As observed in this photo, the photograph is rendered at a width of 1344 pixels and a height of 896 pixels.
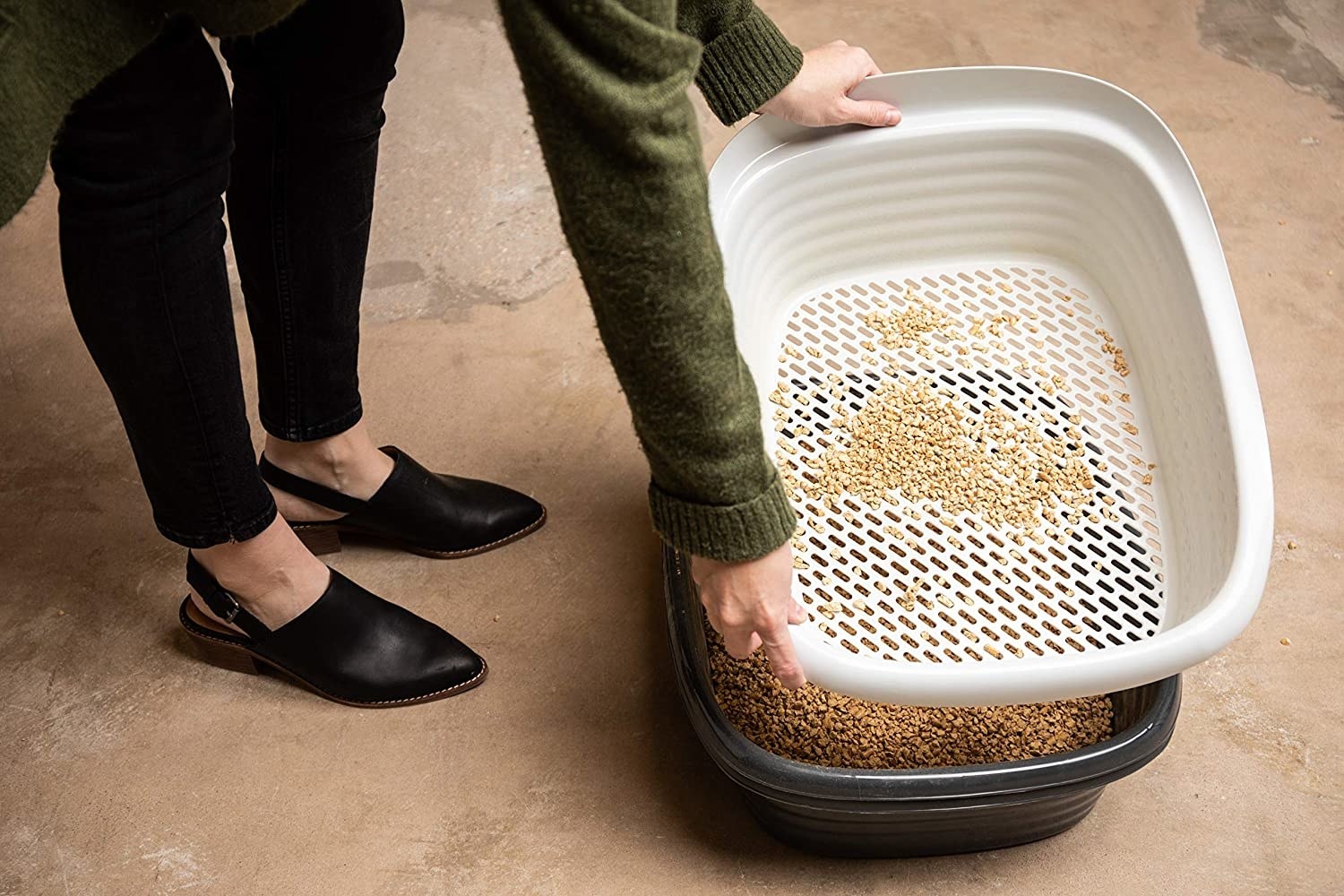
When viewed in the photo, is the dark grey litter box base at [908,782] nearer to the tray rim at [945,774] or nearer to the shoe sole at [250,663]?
the tray rim at [945,774]

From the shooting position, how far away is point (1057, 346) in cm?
117

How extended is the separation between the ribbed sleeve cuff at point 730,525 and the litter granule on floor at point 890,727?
281mm

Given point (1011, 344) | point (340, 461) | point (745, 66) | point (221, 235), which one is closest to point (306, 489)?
point (340, 461)

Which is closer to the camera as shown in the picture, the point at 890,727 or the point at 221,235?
the point at 221,235

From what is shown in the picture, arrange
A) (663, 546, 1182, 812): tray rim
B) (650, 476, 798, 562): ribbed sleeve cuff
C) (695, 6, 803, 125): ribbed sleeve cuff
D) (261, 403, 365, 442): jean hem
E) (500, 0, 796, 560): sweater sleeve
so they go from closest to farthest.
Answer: (500, 0, 796, 560): sweater sleeve, (650, 476, 798, 562): ribbed sleeve cuff, (663, 546, 1182, 812): tray rim, (695, 6, 803, 125): ribbed sleeve cuff, (261, 403, 365, 442): jean hem

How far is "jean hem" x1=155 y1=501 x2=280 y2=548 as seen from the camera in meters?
0.88

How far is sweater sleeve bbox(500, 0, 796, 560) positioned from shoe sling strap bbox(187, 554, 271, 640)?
1.56ft

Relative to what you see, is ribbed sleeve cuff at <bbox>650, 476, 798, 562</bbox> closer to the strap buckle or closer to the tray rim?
the tray rim

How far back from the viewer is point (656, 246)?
0.57m

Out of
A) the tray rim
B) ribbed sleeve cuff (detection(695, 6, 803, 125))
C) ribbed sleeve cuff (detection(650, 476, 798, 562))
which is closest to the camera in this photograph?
ribbed sleeve cuff (detection(650, 476, 798, 562))

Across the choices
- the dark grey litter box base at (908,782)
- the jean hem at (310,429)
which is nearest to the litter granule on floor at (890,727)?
the dark grey litter box base at (908,782)

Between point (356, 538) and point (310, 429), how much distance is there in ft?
0.59

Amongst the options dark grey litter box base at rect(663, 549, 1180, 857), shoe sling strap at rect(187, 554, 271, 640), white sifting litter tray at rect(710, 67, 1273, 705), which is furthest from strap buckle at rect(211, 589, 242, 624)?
white sifting litter tray at rect(710, 67, 1273, 705)

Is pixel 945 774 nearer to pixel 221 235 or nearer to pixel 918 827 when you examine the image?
pixel 918 827
